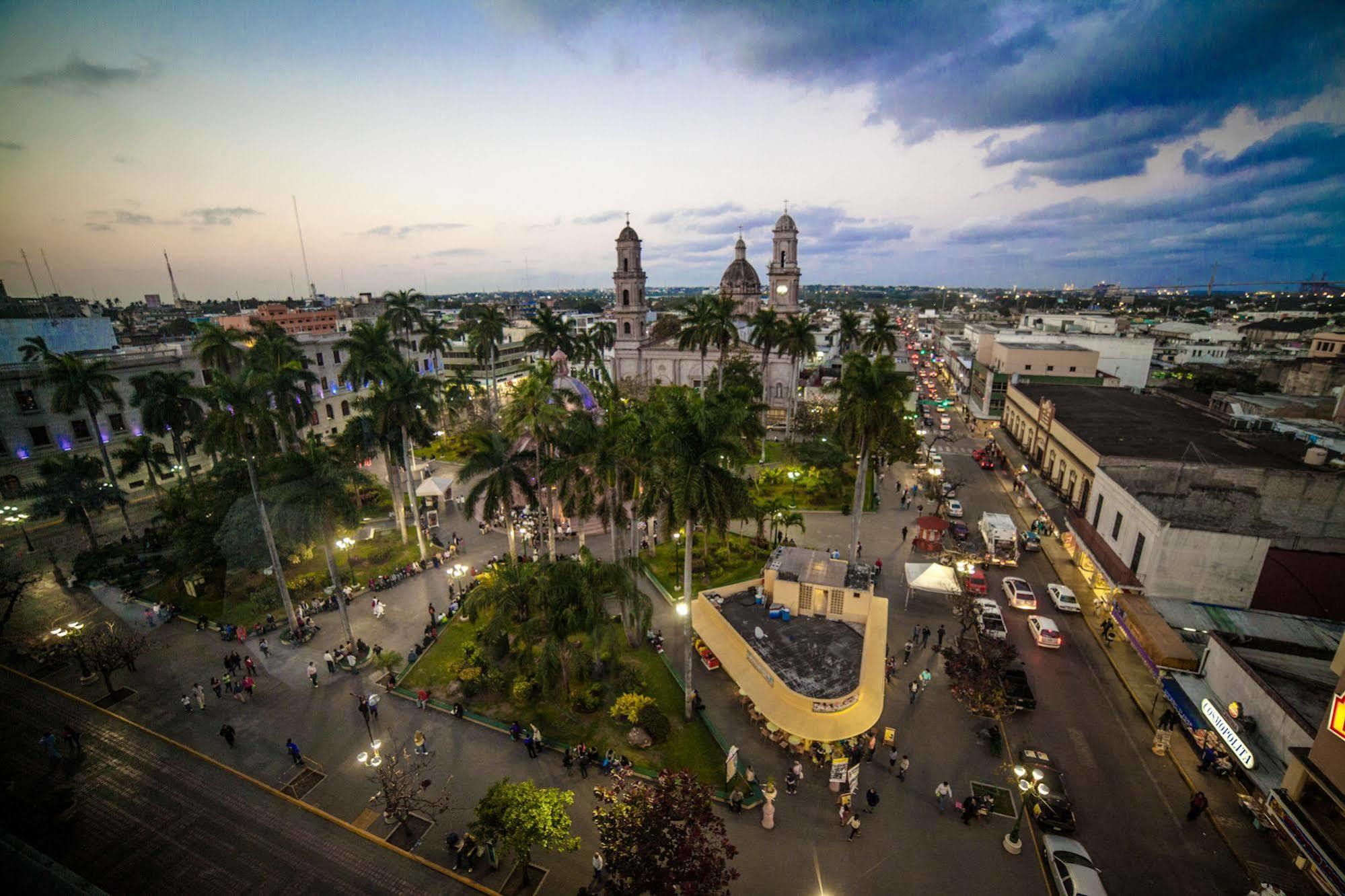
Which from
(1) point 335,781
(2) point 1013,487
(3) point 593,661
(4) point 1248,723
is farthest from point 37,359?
(2) point 1013,487

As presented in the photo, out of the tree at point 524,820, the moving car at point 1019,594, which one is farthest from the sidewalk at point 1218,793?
the tree at point 524,820

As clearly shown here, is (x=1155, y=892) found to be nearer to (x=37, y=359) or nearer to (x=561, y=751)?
(x=561, y=751)

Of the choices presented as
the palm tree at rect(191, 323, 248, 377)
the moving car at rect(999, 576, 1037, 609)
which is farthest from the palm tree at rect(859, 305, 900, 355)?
the palm tree at rect(191, 323, 248, 377)

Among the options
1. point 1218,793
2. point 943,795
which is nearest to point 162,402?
point 943,795

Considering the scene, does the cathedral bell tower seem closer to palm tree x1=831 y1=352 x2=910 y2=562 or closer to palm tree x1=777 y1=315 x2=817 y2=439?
palm tree x1=777 y1=315 x2=817 y2=439

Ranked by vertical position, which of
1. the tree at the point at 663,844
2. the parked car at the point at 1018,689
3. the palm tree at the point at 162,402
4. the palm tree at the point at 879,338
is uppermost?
the palm tree at the point at 879,338

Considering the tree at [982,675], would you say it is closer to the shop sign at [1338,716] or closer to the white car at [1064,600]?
the shop sign at [1338,716]
